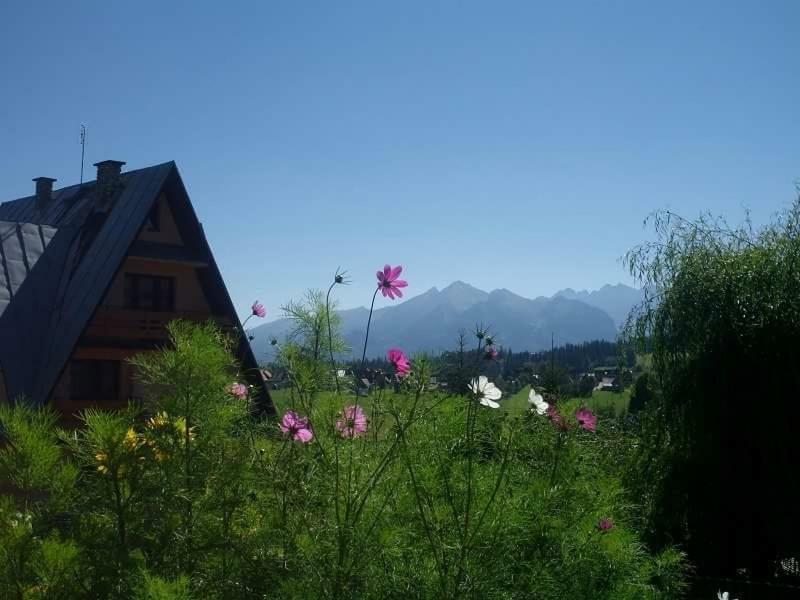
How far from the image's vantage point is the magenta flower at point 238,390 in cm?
312

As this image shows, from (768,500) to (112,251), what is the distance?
41.5 feet

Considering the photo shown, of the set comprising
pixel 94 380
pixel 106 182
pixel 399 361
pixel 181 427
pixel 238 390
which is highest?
pixel 106 182

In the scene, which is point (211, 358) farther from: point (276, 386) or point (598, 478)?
point (598, 478)

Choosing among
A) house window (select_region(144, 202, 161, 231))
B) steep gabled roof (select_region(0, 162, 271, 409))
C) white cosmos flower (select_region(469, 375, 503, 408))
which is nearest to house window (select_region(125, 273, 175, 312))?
steep gabled roof (select_region(0, 162, 271, 409))

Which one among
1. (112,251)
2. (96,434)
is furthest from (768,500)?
(112,251)

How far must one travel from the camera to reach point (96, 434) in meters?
2.53

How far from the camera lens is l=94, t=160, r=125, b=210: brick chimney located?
19.9 m

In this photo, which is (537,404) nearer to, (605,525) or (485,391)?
(485,391)

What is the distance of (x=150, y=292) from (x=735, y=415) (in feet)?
40.6

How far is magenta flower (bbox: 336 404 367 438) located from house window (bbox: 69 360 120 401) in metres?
15.5

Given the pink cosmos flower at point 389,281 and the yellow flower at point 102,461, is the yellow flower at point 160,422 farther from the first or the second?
the pink cosmos flower at point 389,281

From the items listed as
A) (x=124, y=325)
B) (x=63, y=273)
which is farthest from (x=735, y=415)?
(x=63, y=273)

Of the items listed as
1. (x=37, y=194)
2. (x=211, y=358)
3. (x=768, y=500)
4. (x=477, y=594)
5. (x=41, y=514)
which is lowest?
(x=768, y=500)

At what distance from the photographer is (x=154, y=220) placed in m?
18.7
